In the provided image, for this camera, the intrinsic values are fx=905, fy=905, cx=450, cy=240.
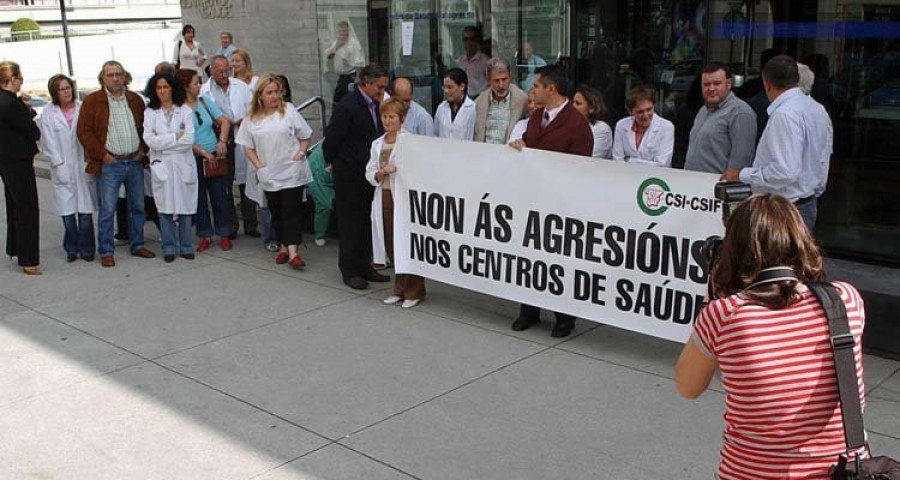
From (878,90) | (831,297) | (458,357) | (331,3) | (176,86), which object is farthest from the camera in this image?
(331,3)

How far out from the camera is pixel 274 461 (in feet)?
14.8

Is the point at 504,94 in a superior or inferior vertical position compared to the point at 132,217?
superior

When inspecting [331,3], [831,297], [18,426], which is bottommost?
[18,426]

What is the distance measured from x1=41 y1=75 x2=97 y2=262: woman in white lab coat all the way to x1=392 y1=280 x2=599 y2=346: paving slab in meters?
3.16

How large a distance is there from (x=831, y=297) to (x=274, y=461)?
3023 mm

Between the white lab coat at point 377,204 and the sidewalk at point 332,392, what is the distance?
0.36 metres

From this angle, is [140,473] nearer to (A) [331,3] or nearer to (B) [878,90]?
(B) [878,90]

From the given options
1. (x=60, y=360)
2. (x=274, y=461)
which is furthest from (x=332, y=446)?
(x=60, y=360)

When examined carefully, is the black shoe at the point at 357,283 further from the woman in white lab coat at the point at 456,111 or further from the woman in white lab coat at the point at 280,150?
the woman in white lab coat at the point at 456,111

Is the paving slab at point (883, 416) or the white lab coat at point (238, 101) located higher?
the white lab coat at point (238, 101)

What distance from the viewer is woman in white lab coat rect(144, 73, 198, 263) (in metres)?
8.33

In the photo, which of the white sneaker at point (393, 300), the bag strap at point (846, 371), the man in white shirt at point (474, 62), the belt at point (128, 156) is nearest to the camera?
the bag strap at point (846, 371)

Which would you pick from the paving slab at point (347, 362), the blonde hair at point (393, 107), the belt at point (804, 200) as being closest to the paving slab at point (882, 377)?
the belt at point (804, 200)

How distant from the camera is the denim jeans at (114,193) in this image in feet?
27.6
